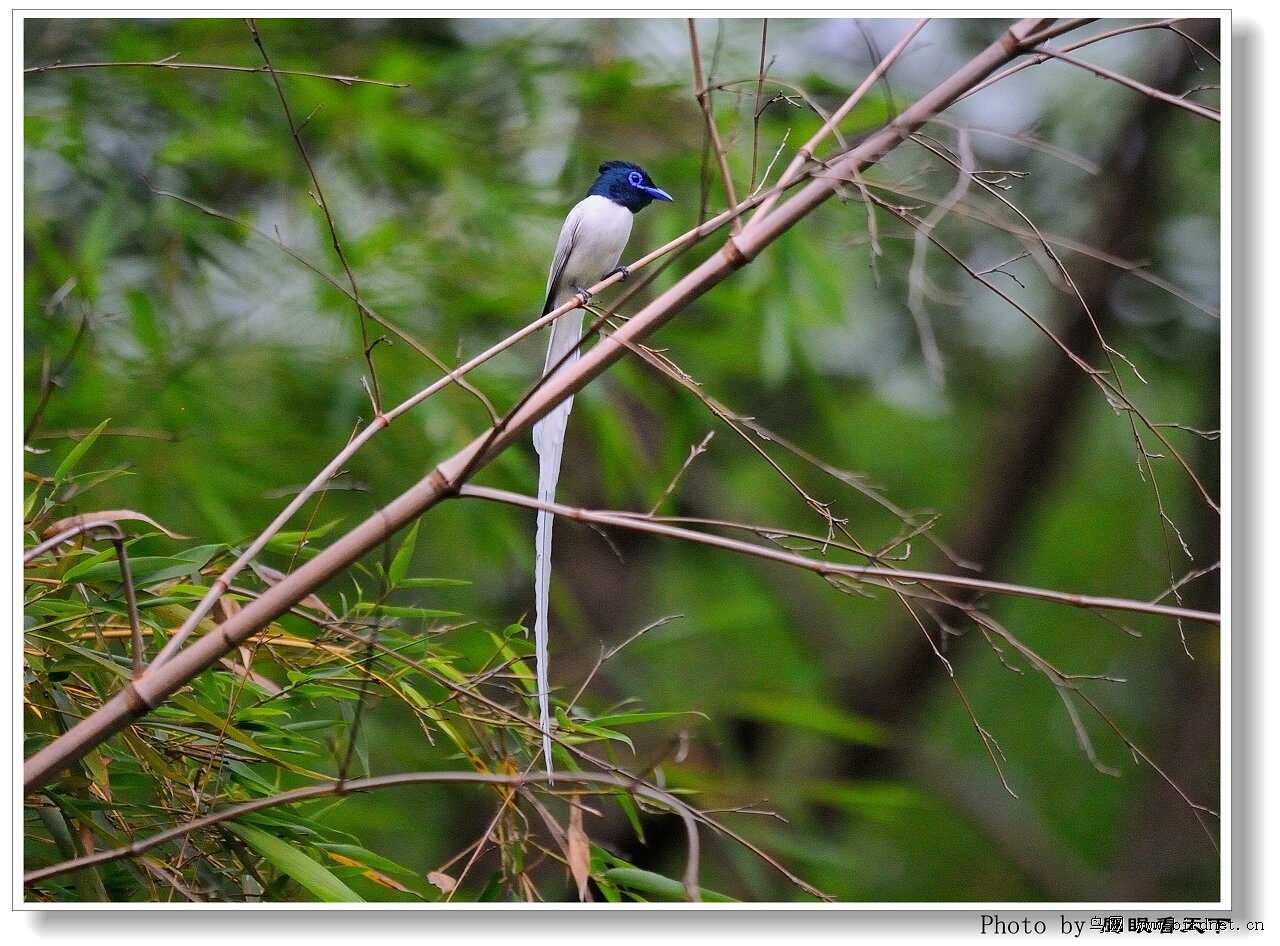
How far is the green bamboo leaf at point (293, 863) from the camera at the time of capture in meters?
1.24

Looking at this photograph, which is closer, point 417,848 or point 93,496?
point 93,496

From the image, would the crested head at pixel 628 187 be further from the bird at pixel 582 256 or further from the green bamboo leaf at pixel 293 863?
the green bamboo leaf at pixel 293 863

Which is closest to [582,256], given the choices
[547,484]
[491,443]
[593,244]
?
[593,244]

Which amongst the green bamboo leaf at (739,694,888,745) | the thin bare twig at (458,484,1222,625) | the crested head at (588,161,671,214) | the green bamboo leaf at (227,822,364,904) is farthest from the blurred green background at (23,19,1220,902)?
the thin bare twig at (458,484,1222,625)

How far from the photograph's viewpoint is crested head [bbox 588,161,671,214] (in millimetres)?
1538

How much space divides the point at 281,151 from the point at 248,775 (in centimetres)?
144

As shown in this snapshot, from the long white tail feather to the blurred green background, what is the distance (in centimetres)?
20

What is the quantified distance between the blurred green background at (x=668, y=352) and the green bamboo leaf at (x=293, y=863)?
1.06 ft

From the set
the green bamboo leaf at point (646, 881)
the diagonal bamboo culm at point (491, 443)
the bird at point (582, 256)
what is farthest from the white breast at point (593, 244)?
the green bamboo leaf at point (646, 881)

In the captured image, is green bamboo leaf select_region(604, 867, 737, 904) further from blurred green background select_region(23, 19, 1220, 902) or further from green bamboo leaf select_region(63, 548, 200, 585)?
green bamboo leaf select_region(63, 548, 200, 585)
